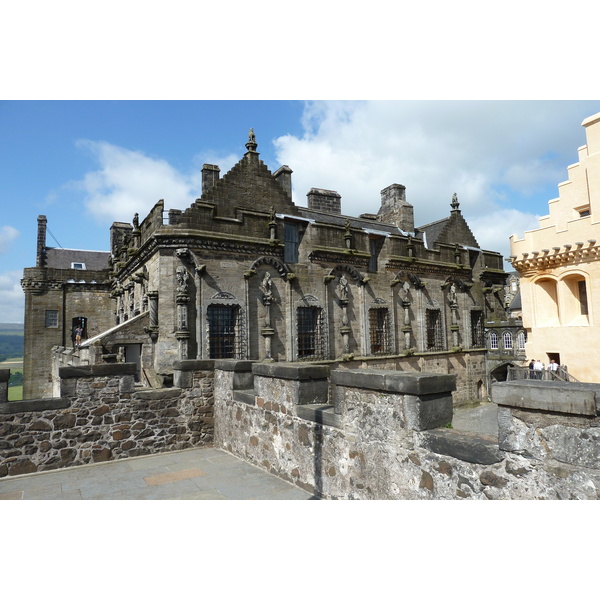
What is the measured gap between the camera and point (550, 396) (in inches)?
139

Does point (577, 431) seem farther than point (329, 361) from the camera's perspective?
No

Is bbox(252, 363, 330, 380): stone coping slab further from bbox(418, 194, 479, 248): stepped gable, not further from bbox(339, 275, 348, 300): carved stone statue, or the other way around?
bbox(418, 194, 479, 248): stepped gable

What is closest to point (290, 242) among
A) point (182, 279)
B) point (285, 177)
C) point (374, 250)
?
point (285, 177)

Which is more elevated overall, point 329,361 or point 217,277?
point 217,277

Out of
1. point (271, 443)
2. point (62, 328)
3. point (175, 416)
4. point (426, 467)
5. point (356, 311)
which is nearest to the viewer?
point (426, 467)

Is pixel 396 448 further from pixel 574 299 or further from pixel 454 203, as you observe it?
pixel 454 203

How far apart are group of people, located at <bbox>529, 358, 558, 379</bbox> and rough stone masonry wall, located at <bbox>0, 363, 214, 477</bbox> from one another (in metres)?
16.0

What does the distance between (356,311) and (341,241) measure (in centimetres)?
344

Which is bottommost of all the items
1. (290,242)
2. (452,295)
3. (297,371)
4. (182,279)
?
(297,371)

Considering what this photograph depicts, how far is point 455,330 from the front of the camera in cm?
2489

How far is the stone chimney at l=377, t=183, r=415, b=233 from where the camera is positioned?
90.9 ft

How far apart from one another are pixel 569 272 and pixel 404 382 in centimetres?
1915

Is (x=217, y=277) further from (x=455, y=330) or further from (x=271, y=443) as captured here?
(x=455, y=330)

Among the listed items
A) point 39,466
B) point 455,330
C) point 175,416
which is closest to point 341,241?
point 455,330
